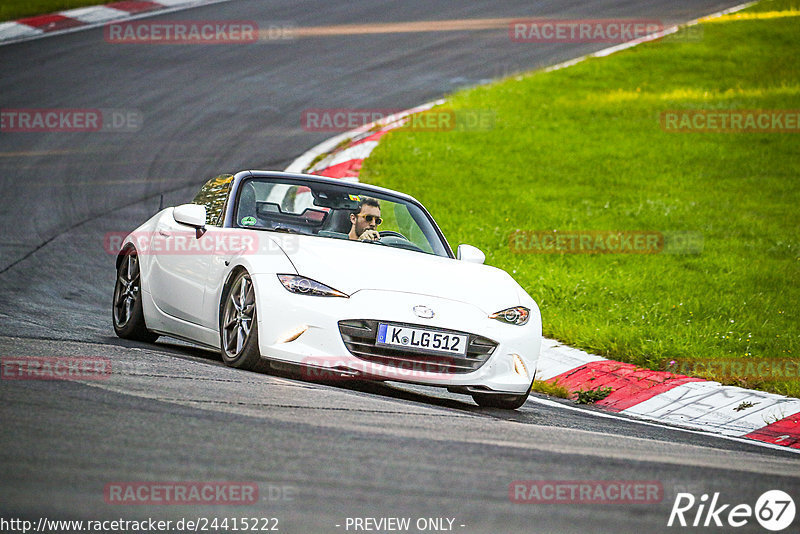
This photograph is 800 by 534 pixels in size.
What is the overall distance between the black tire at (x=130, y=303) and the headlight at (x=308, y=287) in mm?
2273

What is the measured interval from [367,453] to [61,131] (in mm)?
14765

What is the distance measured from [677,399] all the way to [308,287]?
10.4 ft

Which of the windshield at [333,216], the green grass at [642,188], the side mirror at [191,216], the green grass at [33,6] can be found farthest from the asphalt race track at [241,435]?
the green grass at [33,6]

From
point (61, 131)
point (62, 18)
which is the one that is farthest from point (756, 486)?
point (62, 18)

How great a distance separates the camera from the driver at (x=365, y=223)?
7750 mm

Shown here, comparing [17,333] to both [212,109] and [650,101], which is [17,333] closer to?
[212,109]

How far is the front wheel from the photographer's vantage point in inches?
263

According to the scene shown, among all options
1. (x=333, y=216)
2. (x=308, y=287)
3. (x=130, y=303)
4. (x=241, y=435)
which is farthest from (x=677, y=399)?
(x=241, y=435)

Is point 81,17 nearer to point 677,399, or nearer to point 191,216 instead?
point 191,216

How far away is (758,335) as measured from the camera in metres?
9.70

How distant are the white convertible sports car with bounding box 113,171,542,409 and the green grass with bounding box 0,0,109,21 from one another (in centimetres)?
1775

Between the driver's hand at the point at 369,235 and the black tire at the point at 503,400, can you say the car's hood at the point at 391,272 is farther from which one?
the black tire at the point at 503,400

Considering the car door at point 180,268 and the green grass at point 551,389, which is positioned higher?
the car door at point 180,268

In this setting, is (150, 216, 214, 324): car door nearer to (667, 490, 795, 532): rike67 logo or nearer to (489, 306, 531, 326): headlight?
(489, 306, 531, 326): headlight
